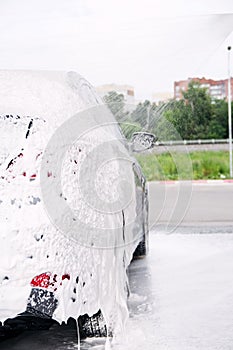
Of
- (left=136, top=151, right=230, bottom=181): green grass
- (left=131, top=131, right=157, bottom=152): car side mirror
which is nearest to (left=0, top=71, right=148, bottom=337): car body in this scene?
(left=131, top=131, right=157, bottom=152): car side mirror

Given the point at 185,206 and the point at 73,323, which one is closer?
the point at 73,323

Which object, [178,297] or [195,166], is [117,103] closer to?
[195,166]

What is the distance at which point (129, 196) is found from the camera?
11.1ft

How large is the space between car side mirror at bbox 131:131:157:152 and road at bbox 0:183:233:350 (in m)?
0.84

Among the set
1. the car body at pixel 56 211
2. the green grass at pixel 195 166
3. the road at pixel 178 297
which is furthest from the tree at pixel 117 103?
the car body at pixel 56 211

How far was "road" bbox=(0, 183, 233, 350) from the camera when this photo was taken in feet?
9.91

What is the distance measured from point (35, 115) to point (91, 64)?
17.2 m

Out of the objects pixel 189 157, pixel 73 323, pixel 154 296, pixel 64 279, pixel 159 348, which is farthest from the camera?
pixel 189 157

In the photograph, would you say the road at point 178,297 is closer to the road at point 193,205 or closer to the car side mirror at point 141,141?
the road at point 193,205

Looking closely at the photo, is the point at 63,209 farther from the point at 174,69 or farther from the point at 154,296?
the point at 174,69

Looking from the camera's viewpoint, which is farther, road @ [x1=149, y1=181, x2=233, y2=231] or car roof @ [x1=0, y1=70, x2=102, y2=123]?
road @ [x1=149, y1=181, x2=233, y2=231]

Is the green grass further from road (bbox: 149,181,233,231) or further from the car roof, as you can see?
the car roof

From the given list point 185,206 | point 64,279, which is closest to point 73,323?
point 64,279

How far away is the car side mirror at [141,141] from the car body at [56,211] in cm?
115
